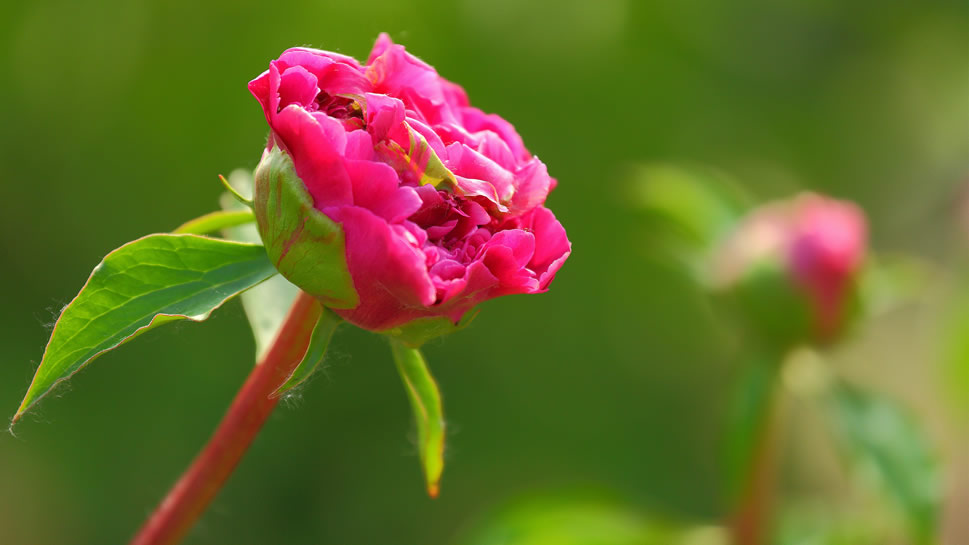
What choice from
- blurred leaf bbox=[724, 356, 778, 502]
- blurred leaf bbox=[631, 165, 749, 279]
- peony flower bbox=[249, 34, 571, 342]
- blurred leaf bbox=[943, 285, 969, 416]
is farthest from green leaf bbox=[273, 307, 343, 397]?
blurred leaf bbox=[943, 285, 969, 416]

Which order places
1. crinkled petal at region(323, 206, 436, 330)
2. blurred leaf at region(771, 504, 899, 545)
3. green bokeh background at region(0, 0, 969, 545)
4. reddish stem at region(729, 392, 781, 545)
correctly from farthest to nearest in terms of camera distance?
green bokeh background at region(0, 0, 969, 545), blurred leaf at region(771, 504, 899, 545), reddish stem at region(729, 392, 781, 545), crinkled petal at region(323, 206, 436, 330)

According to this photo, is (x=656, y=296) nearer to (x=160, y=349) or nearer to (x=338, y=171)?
(x=160, y=349)

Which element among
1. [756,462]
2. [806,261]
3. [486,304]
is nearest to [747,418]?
[756,462]

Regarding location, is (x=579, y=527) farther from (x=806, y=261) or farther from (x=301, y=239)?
(x=301, y=239)

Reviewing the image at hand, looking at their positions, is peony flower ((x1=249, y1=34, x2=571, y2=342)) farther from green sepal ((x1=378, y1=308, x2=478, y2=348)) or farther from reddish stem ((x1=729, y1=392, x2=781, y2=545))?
reddish stem ((x1=729, y1=392, x2=781, y2=545))

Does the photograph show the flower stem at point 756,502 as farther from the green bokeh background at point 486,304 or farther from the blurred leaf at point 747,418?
the green bokeh background at point 486,304

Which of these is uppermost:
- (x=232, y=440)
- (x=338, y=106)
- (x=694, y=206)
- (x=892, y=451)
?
(x=694, y=206)
